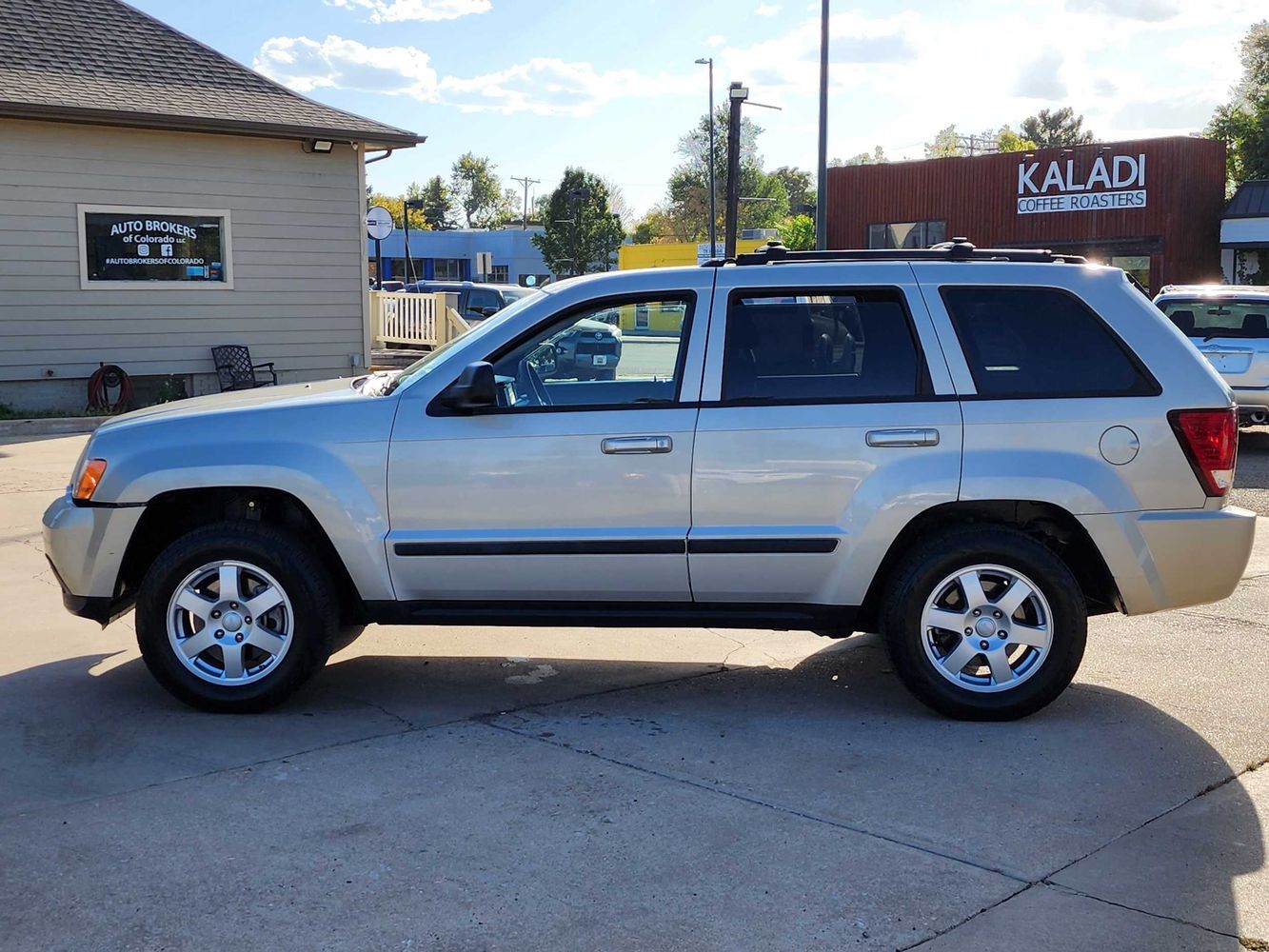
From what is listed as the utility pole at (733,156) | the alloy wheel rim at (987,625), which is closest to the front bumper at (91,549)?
the alloy wheel rim at (987,625)

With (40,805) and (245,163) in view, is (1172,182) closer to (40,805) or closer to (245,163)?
(245,163)

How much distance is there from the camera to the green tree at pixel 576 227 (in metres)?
67.1

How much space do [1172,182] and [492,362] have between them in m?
29.7

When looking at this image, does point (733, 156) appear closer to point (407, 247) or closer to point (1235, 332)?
point (407, 247)

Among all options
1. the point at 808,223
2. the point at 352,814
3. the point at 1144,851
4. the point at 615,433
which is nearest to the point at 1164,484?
the point at 1144,851

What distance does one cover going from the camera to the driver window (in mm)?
5449

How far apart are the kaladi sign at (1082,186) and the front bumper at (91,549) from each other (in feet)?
101

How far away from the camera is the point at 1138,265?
32.6 m

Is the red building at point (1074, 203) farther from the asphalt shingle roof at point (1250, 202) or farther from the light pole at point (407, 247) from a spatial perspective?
the light pole at point (407, 247)

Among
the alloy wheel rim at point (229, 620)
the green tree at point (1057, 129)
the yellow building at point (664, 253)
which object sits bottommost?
the alloy wheel rim at point (229, 620)

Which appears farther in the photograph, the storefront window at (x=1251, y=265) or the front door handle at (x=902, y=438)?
the storefront window at (x=1251, y=265)

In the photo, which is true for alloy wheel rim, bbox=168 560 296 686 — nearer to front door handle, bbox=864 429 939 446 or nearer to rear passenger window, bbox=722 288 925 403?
rear passenger window, bbox=722 288 925 403

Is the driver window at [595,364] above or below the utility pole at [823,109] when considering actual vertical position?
below

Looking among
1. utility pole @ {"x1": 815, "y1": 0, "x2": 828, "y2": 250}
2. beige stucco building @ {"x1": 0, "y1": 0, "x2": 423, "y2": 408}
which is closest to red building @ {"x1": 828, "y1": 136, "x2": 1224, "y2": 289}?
utility pole @ {"x1": 815, "y1": 0, "x2": 828, "y2": 250}
